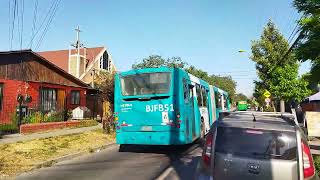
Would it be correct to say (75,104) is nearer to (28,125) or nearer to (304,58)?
(28,125)

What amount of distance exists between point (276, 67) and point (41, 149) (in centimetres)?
2791

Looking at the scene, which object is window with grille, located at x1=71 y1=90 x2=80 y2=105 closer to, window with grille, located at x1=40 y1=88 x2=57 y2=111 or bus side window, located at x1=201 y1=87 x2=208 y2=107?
window with grille, located at x1=40 y1=88 x2=57 y2=111

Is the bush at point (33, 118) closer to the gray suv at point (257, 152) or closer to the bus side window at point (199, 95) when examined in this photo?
the bus side window at point (199, 95)

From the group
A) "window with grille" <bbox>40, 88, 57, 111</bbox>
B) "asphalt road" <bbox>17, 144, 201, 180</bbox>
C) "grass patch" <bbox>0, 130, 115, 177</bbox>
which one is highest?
"window with grille" <bbox>40, 88, 57, 111</bbox>

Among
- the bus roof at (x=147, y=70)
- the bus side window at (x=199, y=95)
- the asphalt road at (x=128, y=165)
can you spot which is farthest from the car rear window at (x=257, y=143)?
the bus side window at (x=199, y=95)

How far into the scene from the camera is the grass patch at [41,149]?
11.3m

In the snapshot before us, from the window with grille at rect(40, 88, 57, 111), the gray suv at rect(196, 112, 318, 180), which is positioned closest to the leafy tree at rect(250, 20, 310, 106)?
the window with grille at rect(40, 88, 57, 111)

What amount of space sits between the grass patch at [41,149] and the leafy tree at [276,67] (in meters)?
21.9

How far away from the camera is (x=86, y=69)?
56.8 m

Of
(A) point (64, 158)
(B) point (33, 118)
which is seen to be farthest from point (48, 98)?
(A) point (64, 158)

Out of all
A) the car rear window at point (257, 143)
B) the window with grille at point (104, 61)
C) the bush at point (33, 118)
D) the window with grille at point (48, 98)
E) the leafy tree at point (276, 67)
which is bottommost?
the car rear window at point (257, 143)

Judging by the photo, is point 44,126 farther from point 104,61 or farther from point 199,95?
point 104,61

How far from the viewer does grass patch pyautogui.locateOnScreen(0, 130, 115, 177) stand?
11316 millimetres

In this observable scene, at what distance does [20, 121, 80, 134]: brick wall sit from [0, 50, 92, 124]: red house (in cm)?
160
